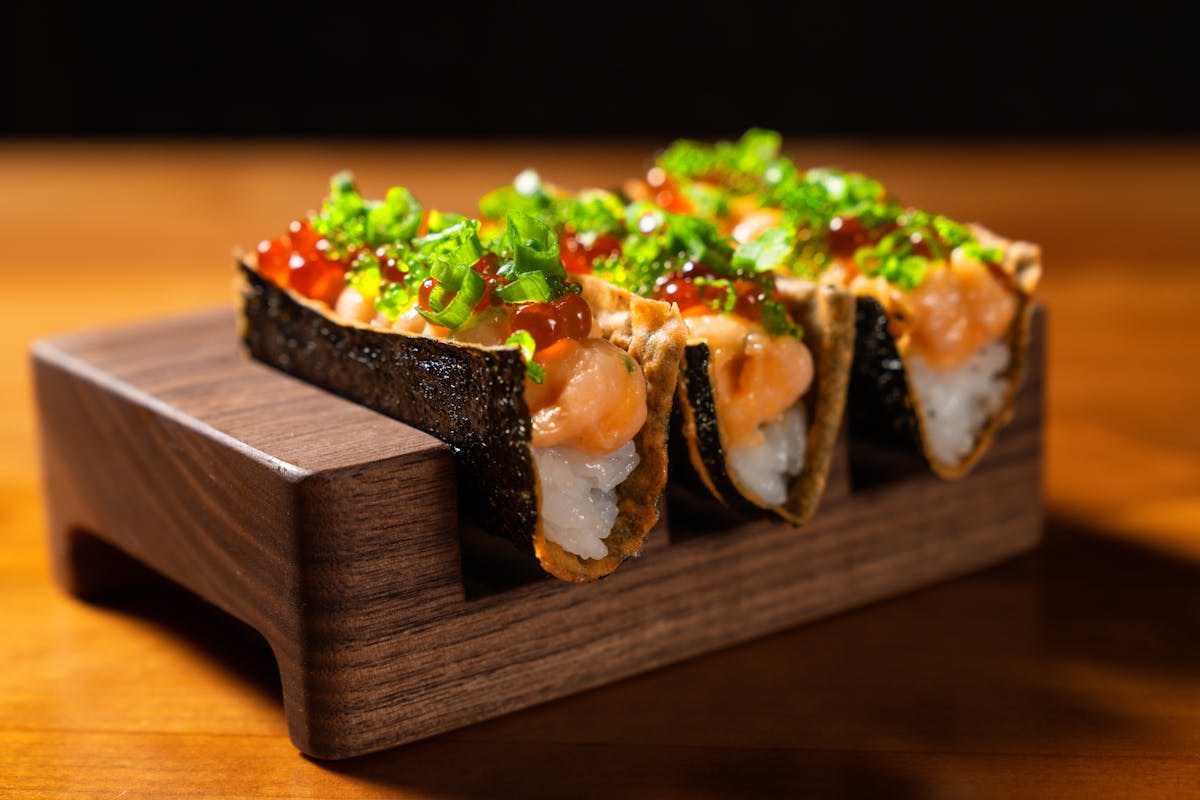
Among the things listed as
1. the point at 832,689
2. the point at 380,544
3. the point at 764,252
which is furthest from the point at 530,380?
the point at 832,689

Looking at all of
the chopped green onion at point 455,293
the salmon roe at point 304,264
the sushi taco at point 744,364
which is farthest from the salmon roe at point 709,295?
the salmon roe at point 304,264

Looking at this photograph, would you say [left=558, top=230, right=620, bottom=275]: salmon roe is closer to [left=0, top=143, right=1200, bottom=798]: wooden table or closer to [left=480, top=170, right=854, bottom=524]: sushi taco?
[left=480, top=170, right=854, bottom=524]: sushi taco

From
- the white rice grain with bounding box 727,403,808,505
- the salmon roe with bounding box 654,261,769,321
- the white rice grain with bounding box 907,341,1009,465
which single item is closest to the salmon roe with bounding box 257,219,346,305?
the salmon roe with bounding box 654,261,769,321

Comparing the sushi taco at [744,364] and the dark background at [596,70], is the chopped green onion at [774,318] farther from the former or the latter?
the dark background at [596,70]

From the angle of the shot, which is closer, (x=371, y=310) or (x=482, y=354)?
(x=482, y=354)

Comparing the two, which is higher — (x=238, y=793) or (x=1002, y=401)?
(x=1002, y=401)

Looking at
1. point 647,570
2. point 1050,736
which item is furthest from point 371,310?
point 1050,736

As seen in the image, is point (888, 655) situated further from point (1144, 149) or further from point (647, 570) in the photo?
point (1144, 149)
